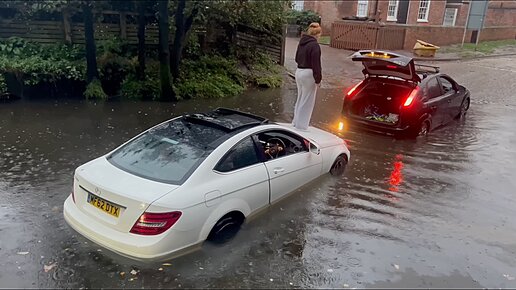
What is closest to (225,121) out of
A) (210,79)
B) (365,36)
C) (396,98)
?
(396,98)

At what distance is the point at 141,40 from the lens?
12.7 meters

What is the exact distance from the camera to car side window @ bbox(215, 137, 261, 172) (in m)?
5.01

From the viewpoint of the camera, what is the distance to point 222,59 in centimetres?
1494

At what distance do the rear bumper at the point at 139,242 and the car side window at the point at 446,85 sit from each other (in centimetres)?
825

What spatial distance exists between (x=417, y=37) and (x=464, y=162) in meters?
19.6

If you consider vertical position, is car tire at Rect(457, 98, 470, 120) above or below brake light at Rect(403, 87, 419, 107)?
below

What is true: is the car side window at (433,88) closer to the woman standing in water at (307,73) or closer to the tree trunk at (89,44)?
the woman standing in water at (307,73)

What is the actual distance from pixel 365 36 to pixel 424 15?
1110cm

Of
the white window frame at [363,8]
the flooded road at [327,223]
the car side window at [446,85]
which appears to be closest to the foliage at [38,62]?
the flooded road at [327,223]

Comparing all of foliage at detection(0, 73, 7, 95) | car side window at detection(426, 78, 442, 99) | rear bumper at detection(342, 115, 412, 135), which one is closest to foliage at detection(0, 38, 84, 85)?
foliage at detection(0, 73, 7, 95)

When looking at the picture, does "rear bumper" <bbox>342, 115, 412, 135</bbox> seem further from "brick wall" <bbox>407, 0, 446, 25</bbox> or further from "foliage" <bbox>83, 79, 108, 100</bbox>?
"brick wall" <bbox>407, 0, 446, 25</bbox>

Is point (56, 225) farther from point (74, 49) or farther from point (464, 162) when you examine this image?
point (74, 49)

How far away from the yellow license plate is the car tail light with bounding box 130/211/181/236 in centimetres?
29

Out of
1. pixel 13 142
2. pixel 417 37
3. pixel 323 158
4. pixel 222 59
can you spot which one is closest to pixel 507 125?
pixel 323 158
